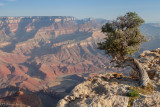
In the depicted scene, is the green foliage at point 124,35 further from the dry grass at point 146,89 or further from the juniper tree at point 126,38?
the dry grass at point 146,89

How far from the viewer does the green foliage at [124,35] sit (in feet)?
63.4

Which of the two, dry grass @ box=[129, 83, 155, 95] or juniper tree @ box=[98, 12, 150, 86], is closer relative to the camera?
dry grass @ box=[129, 83, 155, 95]

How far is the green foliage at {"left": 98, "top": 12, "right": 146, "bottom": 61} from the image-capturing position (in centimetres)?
1931

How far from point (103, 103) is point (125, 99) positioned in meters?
2.50

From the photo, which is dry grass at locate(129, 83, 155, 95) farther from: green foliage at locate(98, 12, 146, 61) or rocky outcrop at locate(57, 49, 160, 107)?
green foliage at locate(98, 12, 146, 61)

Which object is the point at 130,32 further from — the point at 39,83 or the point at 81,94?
the point at 39,83

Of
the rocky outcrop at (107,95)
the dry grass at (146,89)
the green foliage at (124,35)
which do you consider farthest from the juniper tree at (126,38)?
the rocky outcrop at (107,95)

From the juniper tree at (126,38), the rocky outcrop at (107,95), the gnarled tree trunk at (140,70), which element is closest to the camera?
the rocky outcrop at (107,95)

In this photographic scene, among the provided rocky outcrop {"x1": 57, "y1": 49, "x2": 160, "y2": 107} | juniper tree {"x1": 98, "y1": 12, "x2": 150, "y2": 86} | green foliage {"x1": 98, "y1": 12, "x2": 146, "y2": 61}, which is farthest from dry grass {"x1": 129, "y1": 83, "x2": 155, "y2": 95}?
green foliage {"x1": 98, "y1": 12, "x2": 146, "y2": 61}

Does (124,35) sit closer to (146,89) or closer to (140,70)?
(140,70)

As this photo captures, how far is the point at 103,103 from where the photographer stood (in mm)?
13727

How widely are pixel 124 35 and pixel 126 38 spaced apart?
38.1 inches

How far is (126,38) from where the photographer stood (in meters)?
20.2

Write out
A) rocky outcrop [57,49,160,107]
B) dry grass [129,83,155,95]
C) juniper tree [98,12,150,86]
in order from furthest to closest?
juniper tree [98,12,150,86]
dry grass [129,83,155,95]
rocky outcrop [57,49,160,107]
